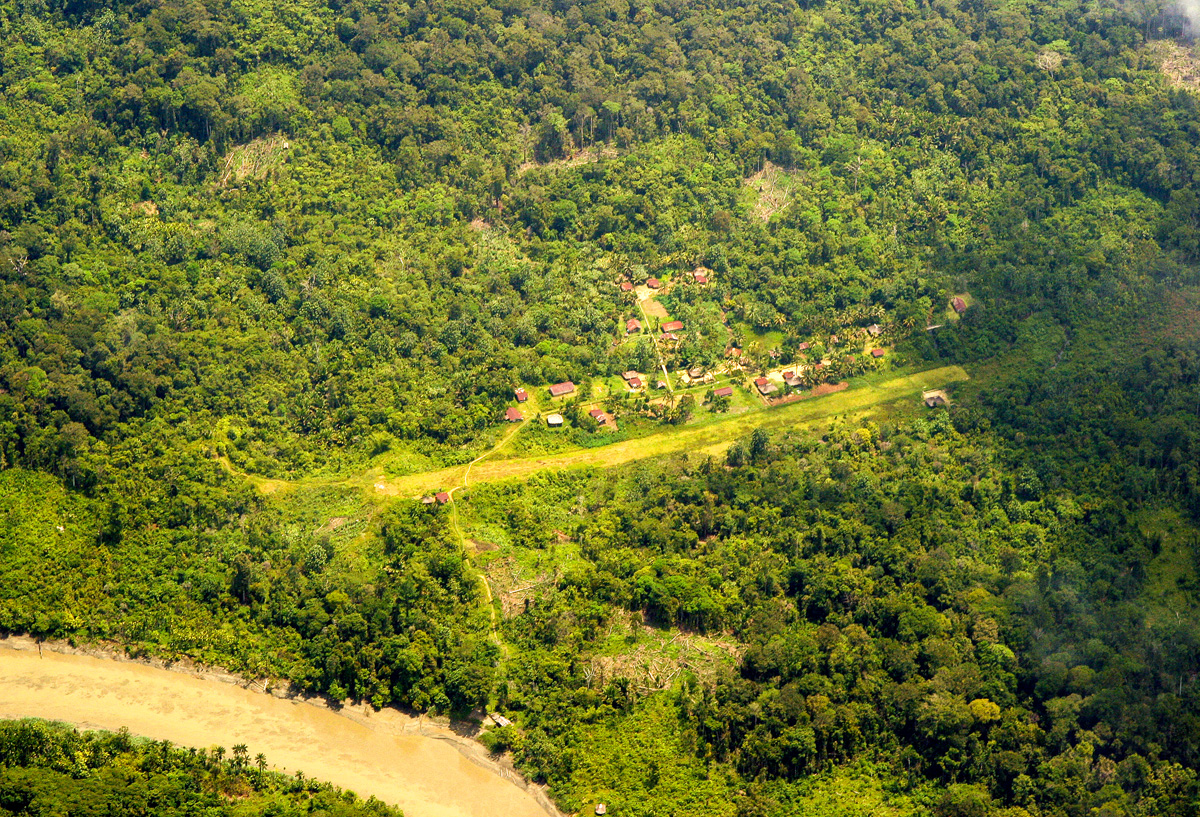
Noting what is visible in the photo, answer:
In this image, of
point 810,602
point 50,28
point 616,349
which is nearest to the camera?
point 810,602

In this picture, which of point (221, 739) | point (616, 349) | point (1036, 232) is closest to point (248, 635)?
point (221, 739)

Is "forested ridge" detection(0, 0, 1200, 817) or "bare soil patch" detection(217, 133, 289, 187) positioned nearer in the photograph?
"forested ridge" detection(0, 0, 1200, 817)

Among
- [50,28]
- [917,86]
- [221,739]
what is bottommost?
[221,739]

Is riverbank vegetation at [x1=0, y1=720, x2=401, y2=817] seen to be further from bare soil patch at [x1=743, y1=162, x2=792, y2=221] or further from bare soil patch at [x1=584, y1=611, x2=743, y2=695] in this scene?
bare soil patch at [x1=743, y1=162, x2=792, y2=221]

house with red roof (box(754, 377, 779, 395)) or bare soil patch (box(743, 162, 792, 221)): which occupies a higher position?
bare soil patch (box(743, 162, 792, 221))

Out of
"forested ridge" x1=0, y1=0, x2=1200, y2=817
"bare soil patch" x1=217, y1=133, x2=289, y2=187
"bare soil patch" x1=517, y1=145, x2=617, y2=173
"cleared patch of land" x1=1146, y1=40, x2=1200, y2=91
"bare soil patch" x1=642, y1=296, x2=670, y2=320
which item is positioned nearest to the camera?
"forested ridge" x1=0, y1=0, x2=1200, y2=817

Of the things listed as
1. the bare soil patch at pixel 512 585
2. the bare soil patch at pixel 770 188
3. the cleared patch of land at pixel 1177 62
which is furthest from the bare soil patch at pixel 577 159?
the cleared patch of land at pixel 1177 62

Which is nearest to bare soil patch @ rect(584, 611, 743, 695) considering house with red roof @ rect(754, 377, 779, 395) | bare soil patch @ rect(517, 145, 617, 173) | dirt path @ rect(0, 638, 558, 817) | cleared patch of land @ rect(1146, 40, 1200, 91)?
dirt path @ rect(0, 638, 558, 817)

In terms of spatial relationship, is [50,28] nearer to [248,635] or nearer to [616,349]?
[616,349]
